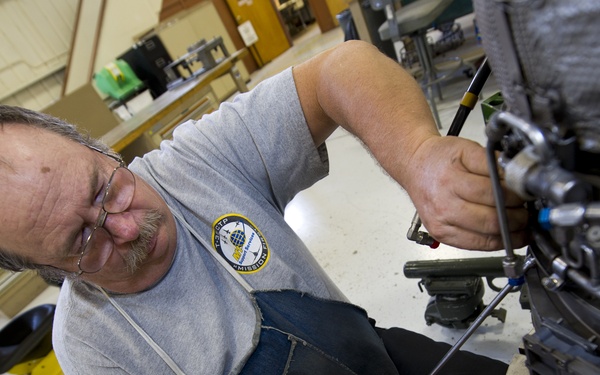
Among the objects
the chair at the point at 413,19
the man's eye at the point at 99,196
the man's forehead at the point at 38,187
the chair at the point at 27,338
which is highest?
the man's forehead at the point at 38,187

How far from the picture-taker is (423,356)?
3.17 ft

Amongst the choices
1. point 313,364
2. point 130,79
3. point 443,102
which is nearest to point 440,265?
point 313,364

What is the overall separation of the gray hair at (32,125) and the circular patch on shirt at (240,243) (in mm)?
321

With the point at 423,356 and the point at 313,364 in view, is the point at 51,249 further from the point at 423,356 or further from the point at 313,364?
the point at 423,356

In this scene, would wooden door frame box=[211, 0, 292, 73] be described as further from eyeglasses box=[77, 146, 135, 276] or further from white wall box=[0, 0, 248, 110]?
eyeglasses box=[77, 146, 135, 276]

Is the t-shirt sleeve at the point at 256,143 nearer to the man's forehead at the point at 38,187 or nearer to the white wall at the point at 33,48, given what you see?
the man's forehead at the point at 38,187

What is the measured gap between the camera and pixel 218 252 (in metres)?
0.85

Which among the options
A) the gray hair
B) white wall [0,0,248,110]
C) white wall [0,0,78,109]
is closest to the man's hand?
the gray hair

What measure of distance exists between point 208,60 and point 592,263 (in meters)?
3.24

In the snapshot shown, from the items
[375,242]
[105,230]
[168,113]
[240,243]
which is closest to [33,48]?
[168,113]

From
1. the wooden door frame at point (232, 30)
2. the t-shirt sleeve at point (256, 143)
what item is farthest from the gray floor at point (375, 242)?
the wooden door frame at point (232, 30)

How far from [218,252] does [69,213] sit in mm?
310

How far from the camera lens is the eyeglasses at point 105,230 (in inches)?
28.7

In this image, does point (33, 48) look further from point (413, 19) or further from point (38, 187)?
point (38, 187)
